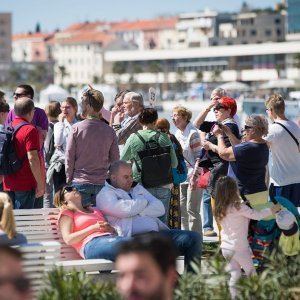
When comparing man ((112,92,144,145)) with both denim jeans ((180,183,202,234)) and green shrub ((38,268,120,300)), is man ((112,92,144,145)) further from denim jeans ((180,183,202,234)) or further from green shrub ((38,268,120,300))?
green shrub ((38,268,120,300))

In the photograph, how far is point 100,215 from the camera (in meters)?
8.45

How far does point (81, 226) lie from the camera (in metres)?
8.38

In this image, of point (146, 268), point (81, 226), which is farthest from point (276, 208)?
point (146, 268)

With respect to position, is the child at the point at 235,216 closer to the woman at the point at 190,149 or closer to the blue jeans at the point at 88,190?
the blue jeans at the point at 88,190

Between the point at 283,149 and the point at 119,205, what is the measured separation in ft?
7.76

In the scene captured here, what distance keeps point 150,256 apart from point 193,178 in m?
6.80

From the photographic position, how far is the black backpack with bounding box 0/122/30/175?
9.59 metres

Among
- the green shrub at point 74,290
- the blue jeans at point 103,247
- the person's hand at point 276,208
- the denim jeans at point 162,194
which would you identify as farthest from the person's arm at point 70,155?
the green shrub at point 74,290

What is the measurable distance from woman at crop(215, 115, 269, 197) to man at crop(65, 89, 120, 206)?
40.9 inches

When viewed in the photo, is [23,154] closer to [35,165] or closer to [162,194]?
[35,165]

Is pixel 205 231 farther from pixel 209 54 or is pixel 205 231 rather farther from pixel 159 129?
pixel 209 54

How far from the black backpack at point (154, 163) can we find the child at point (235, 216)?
1.79 m

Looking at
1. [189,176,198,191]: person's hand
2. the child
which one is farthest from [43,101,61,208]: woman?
the child

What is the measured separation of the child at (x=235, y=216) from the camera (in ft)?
26.6
